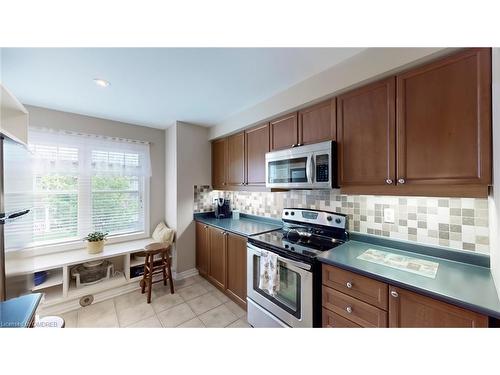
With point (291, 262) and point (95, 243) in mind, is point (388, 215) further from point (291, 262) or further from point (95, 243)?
point (95, 243)

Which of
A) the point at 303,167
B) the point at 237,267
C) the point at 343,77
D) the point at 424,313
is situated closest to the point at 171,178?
the point at 237,267

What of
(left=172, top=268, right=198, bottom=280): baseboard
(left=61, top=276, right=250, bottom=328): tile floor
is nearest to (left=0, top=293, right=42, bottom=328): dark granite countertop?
(left=61, top=276, right=250, bottom=328): tile floor

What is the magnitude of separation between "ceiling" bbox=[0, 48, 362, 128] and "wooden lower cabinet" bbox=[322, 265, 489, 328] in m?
1.58

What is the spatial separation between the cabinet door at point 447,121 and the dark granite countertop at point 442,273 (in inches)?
21.1

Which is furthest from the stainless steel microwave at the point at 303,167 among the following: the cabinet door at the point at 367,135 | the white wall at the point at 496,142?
the white wall at the point at 496,142

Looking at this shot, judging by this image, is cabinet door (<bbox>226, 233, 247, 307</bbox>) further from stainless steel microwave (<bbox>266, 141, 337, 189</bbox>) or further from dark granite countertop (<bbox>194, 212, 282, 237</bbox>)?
stainless steel microwave (<bbox>266, 141, 337, 189</bbox>)

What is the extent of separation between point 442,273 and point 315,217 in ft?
3.09

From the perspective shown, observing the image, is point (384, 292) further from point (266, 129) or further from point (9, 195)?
point (9, 195)

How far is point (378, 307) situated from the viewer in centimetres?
110

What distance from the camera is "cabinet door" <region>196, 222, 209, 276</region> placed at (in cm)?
267

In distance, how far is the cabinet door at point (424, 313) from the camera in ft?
2.81

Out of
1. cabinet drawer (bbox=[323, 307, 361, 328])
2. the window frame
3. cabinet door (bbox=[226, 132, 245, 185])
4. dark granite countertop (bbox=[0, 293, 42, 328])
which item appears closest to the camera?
dark granite countertop (bbox=[0, 293, 42, 328])

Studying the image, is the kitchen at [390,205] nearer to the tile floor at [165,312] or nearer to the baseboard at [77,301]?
the tile floor at [165,312]

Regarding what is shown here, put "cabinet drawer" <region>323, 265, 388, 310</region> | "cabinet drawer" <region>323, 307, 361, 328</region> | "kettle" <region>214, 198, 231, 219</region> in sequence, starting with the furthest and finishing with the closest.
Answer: "kettle" <region>214, 198, 231, 219</region> → "cabinet drawer" <region>323, 307, 361, 328</region> → "cabinet drawer" <region>323, 265, 388, 310</region>
